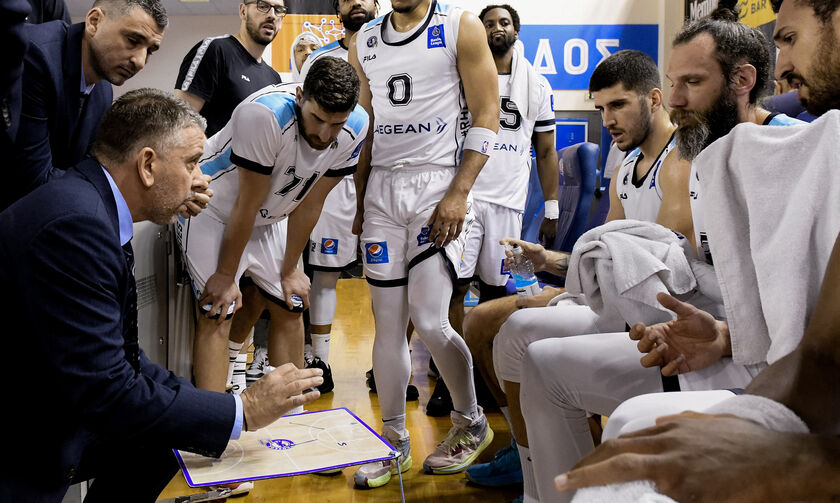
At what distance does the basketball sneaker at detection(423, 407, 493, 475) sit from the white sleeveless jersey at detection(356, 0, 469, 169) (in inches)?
38.5

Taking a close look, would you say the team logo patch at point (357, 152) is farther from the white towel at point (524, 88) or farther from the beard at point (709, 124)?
the white towel at point (524, 88)

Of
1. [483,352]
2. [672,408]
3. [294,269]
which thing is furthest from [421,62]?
[672,408]

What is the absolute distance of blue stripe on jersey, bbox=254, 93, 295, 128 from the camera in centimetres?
237

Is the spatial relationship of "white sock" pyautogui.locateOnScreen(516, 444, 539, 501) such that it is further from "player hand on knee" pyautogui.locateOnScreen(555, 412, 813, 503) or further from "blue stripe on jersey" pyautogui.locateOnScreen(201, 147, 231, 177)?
"blue stripe on jersey" pyautogui.locateOnScreen(201, 147, 231, 177)

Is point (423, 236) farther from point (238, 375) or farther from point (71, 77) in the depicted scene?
point (71, 77)

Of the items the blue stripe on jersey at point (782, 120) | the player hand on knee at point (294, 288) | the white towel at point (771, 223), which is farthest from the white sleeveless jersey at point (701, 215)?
the player hand on knee at point (294, 288)

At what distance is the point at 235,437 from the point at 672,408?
902mm

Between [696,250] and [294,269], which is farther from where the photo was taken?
[294,269]

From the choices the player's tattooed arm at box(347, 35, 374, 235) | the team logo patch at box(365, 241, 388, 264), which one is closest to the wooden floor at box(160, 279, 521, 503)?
the team logo patch at box(365, 241, 388, 264)

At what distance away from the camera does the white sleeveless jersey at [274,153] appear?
7.73ft

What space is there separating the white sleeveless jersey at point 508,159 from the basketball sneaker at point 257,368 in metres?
1.40

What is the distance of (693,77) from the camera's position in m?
1.94

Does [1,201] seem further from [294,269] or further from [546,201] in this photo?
[546,201]

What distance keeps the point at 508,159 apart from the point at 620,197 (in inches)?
54.0
